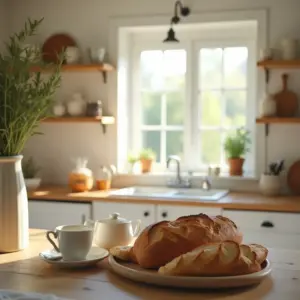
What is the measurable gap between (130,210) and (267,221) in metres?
0.89

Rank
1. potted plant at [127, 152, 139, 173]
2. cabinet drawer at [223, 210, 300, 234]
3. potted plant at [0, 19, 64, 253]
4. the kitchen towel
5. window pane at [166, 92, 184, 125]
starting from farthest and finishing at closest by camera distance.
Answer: window pane at [166, 92, 184, 125], potted plant at [127, 152, 139, 173], cabinet drawer at [223, 210, 300, 234], potted plant at [0, 19, 64, 253], the kitchen towel

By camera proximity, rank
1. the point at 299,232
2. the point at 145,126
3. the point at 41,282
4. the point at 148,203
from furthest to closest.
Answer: the point at 145,126 < the point at 148,203 < the point at 299,232 < the point at 41,282

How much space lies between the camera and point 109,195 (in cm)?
382

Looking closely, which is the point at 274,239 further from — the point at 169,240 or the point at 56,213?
the point at 169,240

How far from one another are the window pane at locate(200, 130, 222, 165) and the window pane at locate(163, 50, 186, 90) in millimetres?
432

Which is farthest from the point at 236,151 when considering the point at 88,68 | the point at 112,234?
the point at 112,234

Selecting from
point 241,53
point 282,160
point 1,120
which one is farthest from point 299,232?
point 1,120

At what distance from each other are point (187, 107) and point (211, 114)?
196 mm

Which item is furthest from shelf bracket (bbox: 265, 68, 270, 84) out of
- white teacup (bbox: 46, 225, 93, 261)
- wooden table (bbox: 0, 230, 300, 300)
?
white teacup (bbox: 46, 225, 93, 261)

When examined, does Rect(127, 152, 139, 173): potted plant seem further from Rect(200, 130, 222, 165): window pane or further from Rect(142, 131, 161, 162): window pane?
Rect(200, 130, 222, 165): window pane

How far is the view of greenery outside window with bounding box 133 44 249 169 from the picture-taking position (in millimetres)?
4301

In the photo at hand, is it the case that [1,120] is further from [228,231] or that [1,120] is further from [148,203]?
[148,203]

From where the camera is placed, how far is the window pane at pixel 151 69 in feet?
14.7

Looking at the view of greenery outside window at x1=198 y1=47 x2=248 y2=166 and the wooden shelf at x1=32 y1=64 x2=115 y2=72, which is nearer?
the wooden shelf at x1=32 y1=64 x2=115 y2=72
